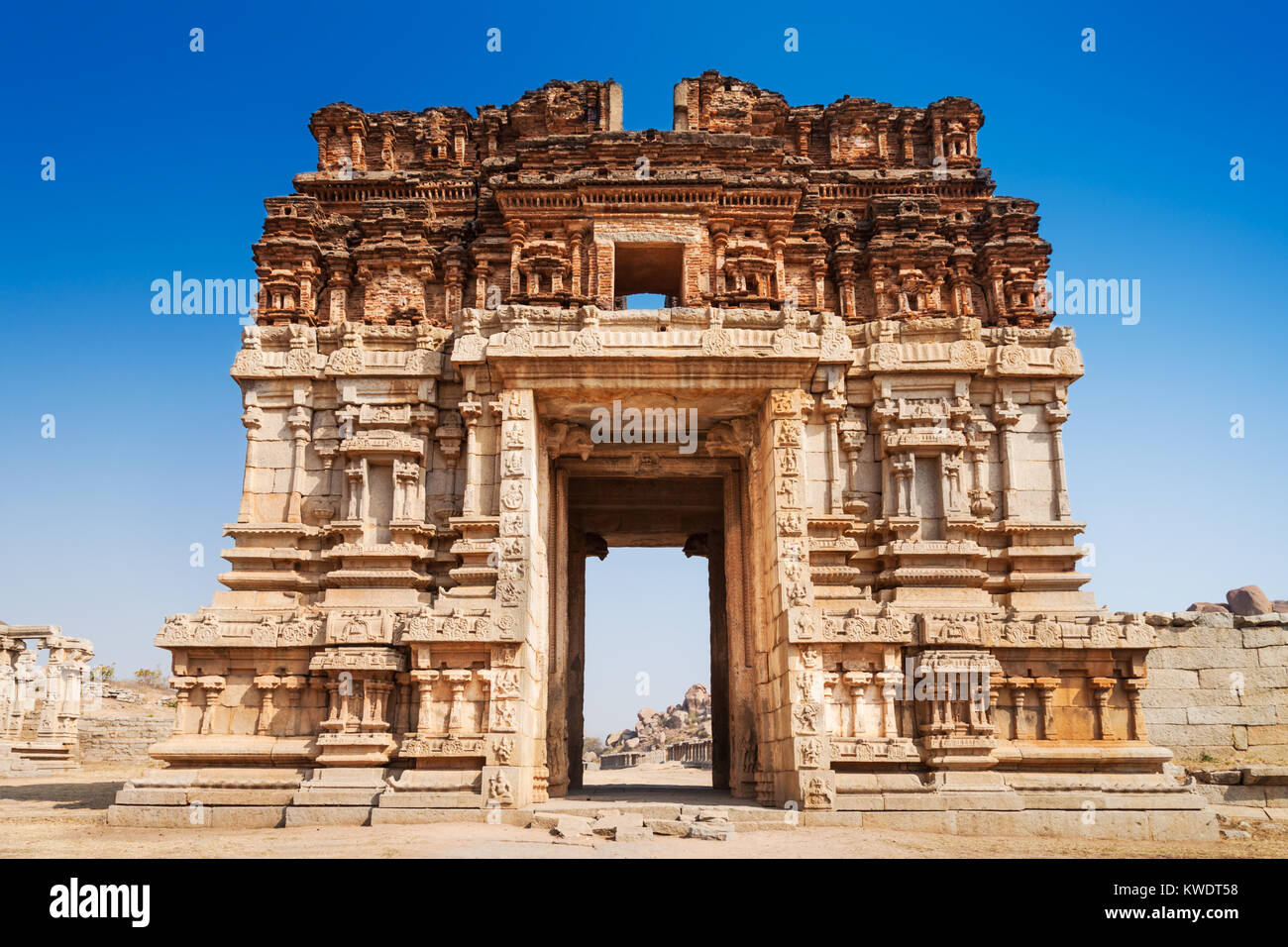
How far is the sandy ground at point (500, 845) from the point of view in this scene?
395 inches

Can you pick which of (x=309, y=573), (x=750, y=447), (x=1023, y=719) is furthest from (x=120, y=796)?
(x=1023, y=719)

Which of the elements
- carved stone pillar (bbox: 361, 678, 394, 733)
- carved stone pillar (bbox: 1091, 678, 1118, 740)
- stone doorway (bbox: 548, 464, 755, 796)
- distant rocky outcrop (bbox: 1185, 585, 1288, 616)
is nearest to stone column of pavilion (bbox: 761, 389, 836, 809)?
stone doorway (bbox: 548, 464, 755, 796)

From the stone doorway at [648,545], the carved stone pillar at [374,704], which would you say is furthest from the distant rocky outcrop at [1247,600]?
the carved stone pillar at [374,704]

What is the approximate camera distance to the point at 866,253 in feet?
53.5

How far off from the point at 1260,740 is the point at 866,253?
1135 cm

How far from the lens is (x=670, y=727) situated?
54000 mm

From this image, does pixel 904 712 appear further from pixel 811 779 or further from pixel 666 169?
pixel 666 169

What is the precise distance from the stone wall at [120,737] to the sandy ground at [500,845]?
19.1 metres

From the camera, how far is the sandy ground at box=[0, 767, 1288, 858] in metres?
10.0

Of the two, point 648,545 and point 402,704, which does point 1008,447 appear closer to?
point 648,545

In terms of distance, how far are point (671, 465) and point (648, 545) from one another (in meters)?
4.83

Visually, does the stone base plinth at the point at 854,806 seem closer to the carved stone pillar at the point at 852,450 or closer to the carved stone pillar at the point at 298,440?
the carved stone pillar at the point at 852,450

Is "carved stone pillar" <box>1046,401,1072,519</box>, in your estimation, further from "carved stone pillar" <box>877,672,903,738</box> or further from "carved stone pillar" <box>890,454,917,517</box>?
"carved stone pillar" <box>877,672,903,738</box>

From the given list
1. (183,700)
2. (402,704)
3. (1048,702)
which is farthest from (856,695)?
(183,700)
